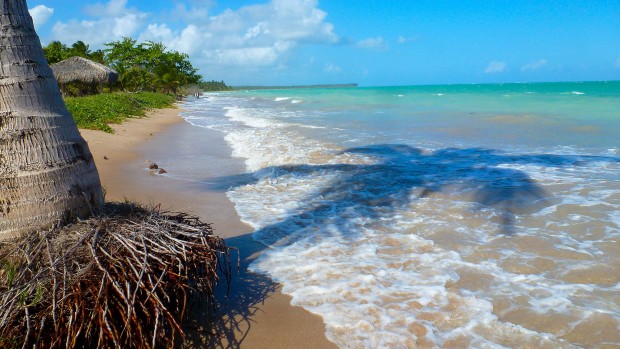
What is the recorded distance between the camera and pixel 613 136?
1395 centimetres

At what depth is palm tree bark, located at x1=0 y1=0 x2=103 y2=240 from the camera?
9.53 ft

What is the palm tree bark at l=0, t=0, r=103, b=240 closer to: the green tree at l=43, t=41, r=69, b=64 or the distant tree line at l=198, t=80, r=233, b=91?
the green tree at l=43, t=41, r=69, b=64

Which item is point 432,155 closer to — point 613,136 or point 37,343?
point 613,136

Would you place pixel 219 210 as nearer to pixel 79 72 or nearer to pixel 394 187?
pixel 394 187

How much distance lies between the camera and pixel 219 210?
625cm

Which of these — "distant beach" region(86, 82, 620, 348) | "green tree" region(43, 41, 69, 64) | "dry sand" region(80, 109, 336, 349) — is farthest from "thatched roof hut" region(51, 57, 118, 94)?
"distant beach" region(86, 82, 620, 348)

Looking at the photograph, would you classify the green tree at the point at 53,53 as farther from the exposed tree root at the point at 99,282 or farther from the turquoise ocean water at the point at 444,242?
the exposed tree root at the point at 99,282

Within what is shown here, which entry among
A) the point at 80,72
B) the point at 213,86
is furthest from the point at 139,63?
the point at 213,86

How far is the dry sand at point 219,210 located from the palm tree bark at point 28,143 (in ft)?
4.87

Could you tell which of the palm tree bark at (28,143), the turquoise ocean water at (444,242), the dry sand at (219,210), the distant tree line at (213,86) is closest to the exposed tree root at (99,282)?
the palm tree bark at (28,143)

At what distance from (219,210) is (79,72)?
1027 inches

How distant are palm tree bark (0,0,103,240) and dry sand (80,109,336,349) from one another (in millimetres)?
1486

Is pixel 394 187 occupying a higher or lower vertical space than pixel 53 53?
lower

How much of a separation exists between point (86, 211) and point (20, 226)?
0.42 m
